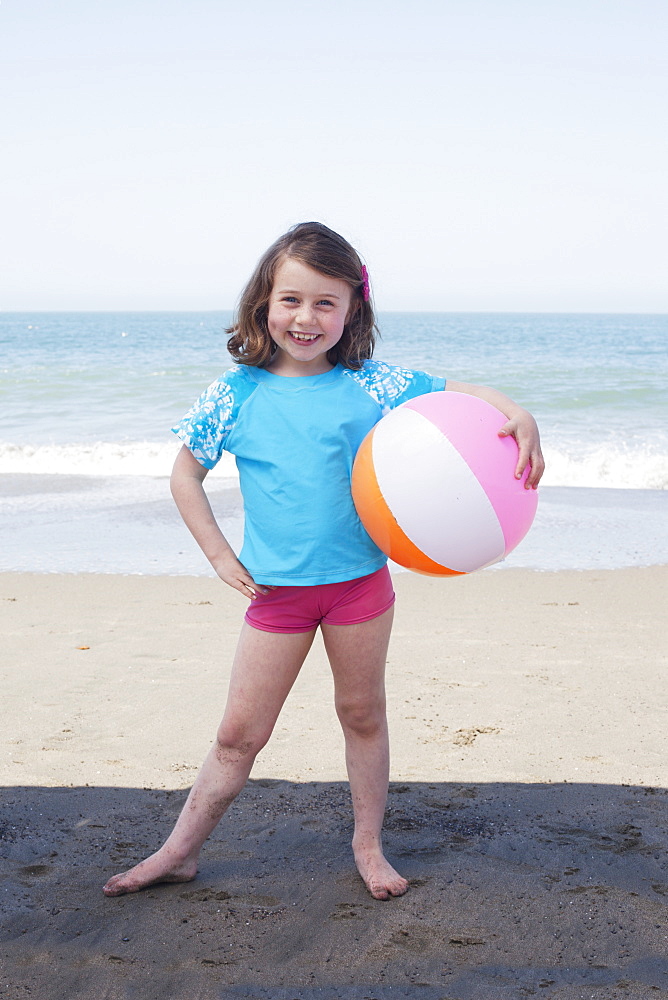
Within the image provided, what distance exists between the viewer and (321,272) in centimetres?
274

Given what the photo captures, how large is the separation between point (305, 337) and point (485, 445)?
597 mm

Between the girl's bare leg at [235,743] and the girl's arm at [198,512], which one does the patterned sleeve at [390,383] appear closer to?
the girl's arm at [198,512]

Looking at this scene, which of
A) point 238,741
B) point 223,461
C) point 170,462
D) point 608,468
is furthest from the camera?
point 170,462

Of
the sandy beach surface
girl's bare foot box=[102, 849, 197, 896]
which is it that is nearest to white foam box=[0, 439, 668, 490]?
the sandy beach surface

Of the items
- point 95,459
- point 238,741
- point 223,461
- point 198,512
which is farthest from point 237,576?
point 95,459

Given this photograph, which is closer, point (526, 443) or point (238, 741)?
point (526, 443)

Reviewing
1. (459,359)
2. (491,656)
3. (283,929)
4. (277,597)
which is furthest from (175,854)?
(459,359)

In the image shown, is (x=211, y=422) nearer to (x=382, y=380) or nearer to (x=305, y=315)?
(x=305, y=315)

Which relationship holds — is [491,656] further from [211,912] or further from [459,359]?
[459,359]

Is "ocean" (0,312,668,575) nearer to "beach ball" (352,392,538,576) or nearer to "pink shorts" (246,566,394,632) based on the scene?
"beach ball" (352,392,538,576)

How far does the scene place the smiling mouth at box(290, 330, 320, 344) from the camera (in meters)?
2.76

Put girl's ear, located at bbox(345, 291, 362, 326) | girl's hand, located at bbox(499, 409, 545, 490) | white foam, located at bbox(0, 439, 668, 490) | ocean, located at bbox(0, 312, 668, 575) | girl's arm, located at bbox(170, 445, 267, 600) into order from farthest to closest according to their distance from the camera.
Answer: white foam, located at bbox(0, 439, 668, 490) < ocean, located at bbox(0, 312, 668, 575) < girl's ear, located at bbox(345, 291, 362, 326) < girl's arm, located at bbox(170, 445, 267, 600) < girl's hand, located at bbox(499, 409, 545, 490)

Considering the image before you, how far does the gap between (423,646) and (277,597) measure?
2.83 m

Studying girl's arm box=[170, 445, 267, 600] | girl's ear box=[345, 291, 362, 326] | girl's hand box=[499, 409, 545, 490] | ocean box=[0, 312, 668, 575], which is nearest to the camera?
girl's hand box=[499, 409, 545, 490]
